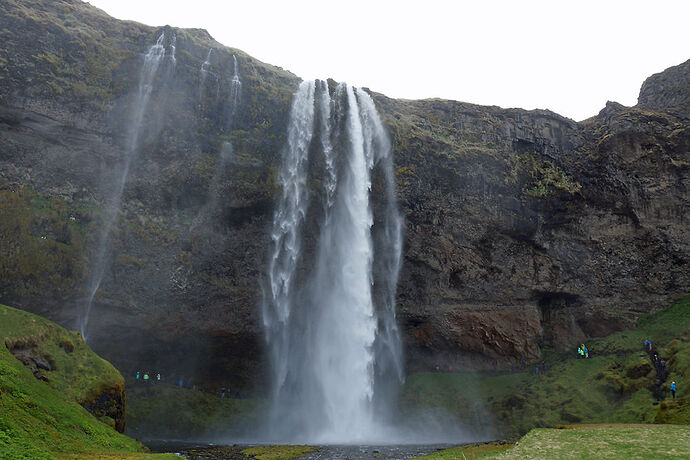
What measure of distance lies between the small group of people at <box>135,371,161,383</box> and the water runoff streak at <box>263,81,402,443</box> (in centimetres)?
1064

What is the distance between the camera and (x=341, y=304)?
144 feet

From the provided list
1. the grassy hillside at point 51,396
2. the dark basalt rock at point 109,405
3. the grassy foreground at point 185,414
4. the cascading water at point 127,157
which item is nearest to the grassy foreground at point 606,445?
the grassy hillside at point 51,396

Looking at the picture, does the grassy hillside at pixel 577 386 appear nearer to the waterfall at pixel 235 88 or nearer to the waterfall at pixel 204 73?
the waterfall at pixel 235 88

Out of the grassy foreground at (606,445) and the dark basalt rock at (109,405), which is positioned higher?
the grassy foreground at (606,445)

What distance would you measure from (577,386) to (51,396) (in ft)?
127

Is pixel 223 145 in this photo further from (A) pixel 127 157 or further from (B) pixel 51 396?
(B) pixel 51 396

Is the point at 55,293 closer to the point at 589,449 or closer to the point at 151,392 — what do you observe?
the point at 151,392

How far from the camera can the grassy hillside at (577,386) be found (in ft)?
115

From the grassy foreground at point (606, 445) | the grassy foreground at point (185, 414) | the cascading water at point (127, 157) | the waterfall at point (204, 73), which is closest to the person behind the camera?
the grassy foreground at point (606, 445)

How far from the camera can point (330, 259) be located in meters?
44.8

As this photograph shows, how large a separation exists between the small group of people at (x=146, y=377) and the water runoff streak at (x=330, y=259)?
10645 mm

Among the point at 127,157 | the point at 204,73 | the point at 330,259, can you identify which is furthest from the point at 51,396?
the point at 204,73

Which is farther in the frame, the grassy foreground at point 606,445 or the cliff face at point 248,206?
the cliff face at point 248,206

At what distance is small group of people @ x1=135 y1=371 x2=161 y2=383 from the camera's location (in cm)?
4184
